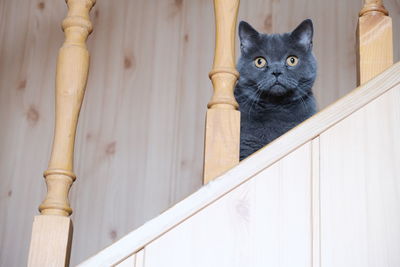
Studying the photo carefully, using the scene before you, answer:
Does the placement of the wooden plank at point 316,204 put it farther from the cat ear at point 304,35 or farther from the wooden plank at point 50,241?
the cat ear at point 304,35

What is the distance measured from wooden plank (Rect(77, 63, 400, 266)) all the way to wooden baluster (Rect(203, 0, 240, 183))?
4cm

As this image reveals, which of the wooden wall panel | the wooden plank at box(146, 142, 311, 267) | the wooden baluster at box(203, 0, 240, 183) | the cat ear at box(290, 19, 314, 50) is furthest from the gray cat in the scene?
the wooden plank at box(146, 142, 311, 267)

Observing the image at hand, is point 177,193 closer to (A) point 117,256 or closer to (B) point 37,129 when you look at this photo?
(B) point 37,129

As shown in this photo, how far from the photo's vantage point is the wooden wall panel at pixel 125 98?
1.88 metres

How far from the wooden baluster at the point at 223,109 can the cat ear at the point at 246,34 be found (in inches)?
33.3

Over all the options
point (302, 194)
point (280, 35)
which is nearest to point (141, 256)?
point (302, 194)

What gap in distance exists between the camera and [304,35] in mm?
1807

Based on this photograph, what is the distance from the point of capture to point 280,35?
6.03 ft

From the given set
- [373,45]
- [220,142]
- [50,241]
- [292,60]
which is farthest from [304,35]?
[50,241]

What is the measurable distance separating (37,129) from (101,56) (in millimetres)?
316

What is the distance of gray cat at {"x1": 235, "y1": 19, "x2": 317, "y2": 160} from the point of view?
5.54 feet

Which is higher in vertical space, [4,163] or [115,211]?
[4,163]

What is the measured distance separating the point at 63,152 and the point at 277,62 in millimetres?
969

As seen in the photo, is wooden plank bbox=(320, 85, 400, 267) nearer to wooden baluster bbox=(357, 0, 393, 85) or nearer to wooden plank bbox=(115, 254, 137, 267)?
wooden baluster bbox=(357, 0, 393, 85)
